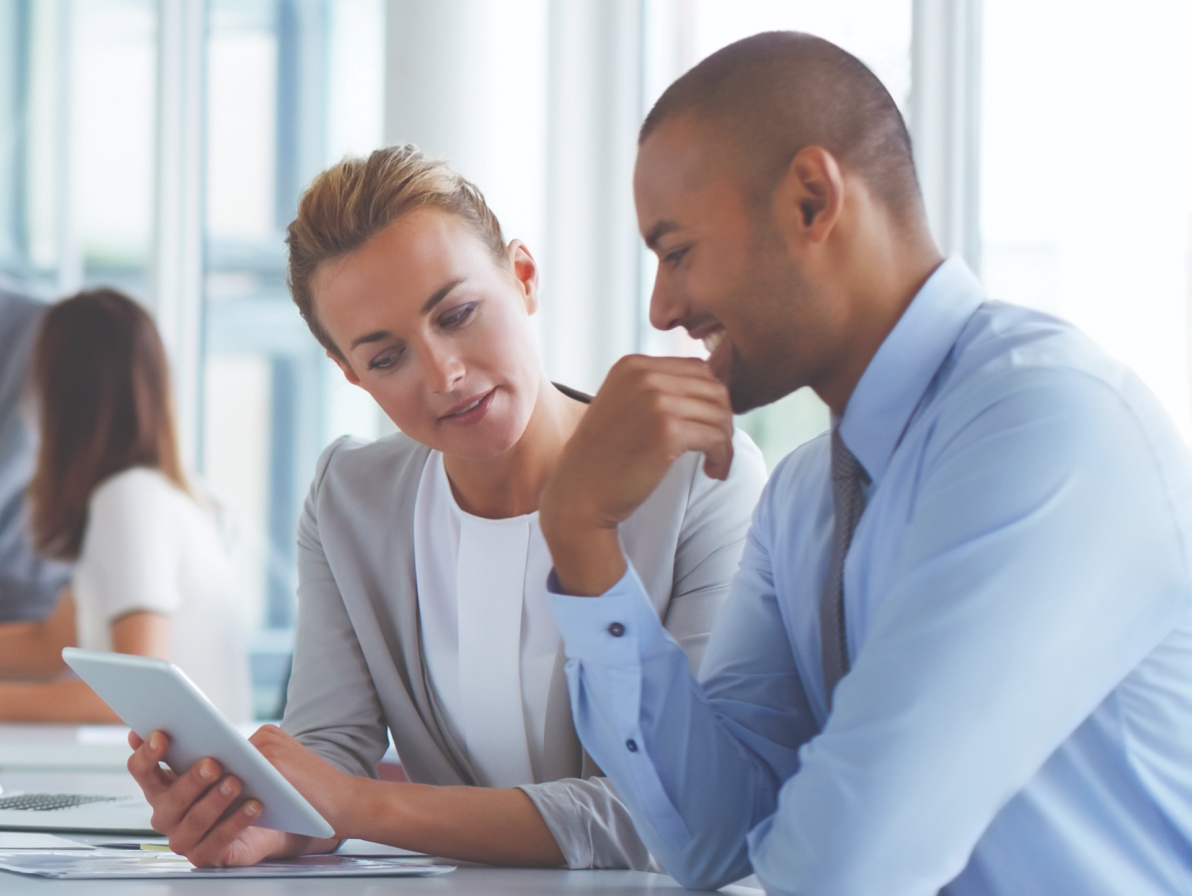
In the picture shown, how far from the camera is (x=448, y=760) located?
1.64m

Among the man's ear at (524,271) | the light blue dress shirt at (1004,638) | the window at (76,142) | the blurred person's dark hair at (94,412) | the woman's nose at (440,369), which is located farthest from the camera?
the window at (76,142)

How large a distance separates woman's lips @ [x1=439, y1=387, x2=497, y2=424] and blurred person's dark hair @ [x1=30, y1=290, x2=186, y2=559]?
1.77m

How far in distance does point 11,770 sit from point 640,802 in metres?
1.78

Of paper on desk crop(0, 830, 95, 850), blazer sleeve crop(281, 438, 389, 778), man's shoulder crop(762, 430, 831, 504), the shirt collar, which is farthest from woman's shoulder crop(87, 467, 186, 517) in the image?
the shirt collar

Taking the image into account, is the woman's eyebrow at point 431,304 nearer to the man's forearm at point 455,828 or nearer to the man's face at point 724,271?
the man's face at point 724,271

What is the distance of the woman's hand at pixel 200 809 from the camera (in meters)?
1.20

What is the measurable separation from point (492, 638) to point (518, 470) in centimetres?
23

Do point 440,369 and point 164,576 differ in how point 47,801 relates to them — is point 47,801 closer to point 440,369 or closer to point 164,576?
point 440,369

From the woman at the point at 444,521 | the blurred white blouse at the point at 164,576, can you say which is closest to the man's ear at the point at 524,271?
the woman at the point at 444,521

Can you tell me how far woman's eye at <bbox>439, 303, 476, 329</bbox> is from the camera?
1537 mm

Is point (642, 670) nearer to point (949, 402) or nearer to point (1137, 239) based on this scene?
point (949, 402)

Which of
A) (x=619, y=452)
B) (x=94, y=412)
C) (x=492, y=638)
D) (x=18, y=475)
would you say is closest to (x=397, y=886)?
(x=619, y=452)

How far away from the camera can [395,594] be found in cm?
166

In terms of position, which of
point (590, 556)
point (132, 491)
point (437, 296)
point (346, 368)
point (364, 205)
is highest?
point (364, 205)
